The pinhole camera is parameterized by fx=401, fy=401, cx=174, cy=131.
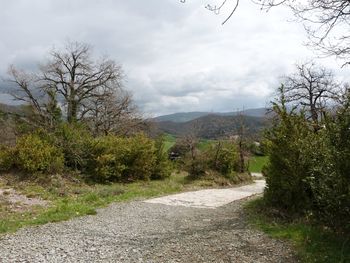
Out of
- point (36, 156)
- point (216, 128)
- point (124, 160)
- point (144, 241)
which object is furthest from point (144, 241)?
point (216, 128)

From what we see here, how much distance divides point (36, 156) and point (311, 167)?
43.4 ft

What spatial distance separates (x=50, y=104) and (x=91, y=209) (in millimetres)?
17301

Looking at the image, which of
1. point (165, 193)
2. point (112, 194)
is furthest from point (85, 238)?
point (165, 193)

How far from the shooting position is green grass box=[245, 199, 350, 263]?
20.5 ft

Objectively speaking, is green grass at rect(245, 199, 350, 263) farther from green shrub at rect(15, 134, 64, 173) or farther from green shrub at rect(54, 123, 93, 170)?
green shrub at rect(54, 123, 93, 170)

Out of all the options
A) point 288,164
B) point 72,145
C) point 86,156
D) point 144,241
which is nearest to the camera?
point 144,241

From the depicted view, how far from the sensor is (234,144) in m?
26.7

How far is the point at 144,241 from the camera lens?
7672 mm

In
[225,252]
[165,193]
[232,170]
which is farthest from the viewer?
[232,170]

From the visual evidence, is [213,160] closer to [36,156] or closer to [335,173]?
[36,156]

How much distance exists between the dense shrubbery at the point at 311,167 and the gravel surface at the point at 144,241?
114 centimetres

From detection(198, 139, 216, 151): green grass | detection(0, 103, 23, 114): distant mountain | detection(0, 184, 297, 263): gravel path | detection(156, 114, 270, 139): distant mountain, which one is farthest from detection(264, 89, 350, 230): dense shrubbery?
detection(0, 103, 23, 114): distant mountain

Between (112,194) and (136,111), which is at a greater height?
(136,111)

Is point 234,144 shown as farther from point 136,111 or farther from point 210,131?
point 136,111
